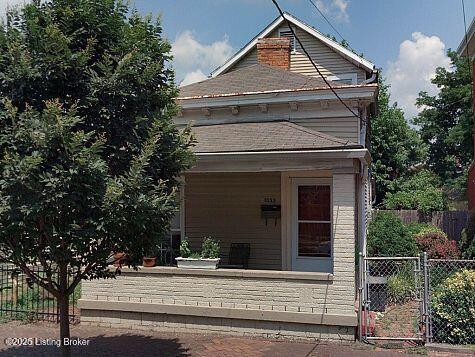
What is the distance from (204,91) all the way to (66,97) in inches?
287

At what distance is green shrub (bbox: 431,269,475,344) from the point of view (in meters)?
7.91

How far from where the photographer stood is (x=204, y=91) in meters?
12.9

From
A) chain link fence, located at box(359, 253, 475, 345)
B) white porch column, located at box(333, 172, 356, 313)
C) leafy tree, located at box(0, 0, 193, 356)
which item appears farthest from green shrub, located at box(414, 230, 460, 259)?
leafy tree, located at box(0, 0, 193, 356)

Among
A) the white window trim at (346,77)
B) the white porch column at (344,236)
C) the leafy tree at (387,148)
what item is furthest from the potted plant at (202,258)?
the leafy tree at (387,148)

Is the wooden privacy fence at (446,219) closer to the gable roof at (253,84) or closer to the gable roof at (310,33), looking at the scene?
the gable roof at (310,33)

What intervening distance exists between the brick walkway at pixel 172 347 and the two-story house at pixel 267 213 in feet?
1.08

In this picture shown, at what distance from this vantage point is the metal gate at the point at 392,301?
8414 mm

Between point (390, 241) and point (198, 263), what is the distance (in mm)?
6058

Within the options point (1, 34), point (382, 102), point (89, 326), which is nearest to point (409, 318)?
point (89, 326)

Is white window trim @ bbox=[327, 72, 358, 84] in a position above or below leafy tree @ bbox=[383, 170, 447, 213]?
above

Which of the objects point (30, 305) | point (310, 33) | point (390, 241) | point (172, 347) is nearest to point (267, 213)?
point (390, 241)

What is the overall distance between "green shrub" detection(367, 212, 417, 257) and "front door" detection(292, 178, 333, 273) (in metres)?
2.66

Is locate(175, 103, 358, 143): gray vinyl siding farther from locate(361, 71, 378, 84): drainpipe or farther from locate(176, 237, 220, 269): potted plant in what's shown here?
locate(361, 71, 378, 84): drainpipe

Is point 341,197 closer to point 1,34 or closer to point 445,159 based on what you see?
point 1,34
